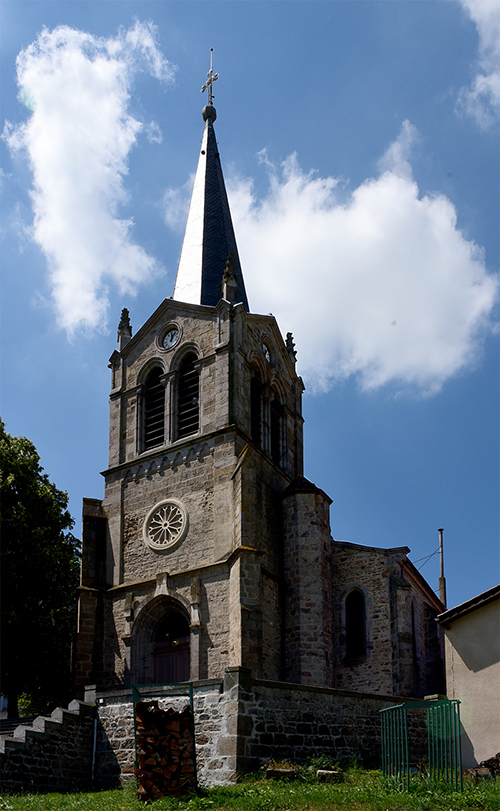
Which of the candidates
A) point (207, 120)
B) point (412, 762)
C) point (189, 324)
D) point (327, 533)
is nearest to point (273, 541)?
→ point (327, 533)

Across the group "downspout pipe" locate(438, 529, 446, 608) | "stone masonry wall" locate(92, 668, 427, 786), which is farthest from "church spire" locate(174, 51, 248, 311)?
"downspout pipe" locate(438, 529, 446, 608)

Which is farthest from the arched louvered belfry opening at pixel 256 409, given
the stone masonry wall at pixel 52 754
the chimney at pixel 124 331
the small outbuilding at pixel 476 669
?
the stone masonry wall at pixel 52 754

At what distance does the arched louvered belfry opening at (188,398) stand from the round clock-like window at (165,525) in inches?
95.6

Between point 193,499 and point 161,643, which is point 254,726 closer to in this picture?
point 161,643

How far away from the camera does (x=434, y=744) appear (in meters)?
13.7

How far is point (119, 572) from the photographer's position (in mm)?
24859

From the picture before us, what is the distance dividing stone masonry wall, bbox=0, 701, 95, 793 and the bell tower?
468 centimetres

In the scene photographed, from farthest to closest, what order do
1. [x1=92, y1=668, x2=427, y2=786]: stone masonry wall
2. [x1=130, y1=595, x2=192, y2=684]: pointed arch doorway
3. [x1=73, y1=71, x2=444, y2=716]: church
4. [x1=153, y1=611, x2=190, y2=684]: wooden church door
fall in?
[x1=130, y1=595, x2=192, y2=684]: pointed arch doorway
[x1=153, y1=611, x2=190, y2=684]: wooden church door
[x1=73, y1=71, x2=444, y2=716]: church
[x1=92, y1=668, x2=427, y2=786]: stone masonry wall

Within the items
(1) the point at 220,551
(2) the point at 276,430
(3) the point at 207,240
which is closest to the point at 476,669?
(1) the point at 220,551

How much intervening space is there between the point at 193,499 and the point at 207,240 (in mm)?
11180

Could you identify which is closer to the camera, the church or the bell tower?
the bell tower

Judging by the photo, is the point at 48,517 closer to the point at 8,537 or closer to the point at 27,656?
the point at 8,537

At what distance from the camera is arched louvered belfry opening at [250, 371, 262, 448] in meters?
27.2

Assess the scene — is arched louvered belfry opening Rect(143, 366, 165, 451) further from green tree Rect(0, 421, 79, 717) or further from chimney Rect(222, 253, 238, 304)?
green tree Rect(0, 421, 79, 717)
